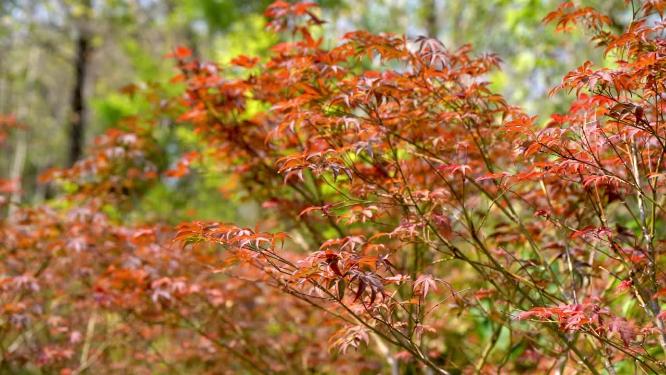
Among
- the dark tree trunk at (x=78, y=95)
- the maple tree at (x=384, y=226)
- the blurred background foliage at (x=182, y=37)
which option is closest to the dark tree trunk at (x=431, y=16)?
the blurred background foliage at (x=182, y=37)

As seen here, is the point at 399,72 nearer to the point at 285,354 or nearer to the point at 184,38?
the point at 285,354

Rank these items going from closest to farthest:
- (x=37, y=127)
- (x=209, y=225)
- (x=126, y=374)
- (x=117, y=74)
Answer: (x=209, y=225) → (x=126, y=374) → (x=37, y=127) → (x=117, y=74)

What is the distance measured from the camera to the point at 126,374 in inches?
175

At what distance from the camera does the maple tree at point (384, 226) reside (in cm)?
208

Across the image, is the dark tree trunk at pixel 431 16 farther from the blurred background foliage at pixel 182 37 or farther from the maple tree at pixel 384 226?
the maple tree at pixel 384 226

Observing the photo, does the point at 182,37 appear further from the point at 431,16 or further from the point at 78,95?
the point at 431,16

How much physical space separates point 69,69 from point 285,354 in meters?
16.1

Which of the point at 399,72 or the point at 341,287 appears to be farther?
the point at 399,72

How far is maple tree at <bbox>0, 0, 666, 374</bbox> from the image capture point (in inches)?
81.8

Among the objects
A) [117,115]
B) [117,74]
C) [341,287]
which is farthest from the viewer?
[117,74]

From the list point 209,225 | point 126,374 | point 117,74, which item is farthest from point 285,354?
point 117,74

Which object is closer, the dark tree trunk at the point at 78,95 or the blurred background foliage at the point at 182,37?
the blurred background foliage at the point at 182,37

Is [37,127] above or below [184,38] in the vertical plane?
below

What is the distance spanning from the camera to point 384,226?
9.49 ft
